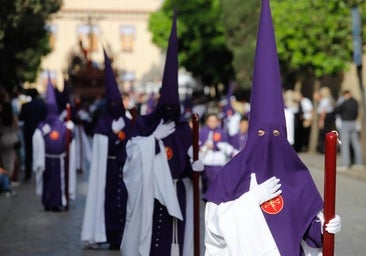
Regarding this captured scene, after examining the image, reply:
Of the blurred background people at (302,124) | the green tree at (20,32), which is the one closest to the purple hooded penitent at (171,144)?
the green tree at (20,32)

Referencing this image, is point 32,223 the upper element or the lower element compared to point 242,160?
lower

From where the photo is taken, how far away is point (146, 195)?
33.1 feet

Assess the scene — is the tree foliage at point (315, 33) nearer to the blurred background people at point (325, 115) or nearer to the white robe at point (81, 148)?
the blurred background people at point (325, 115)

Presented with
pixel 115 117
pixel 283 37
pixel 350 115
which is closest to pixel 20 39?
pixel 283 37

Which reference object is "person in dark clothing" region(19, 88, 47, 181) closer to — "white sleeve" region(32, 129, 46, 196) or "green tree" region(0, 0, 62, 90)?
"green tree" region(0, 0, 62, 90)

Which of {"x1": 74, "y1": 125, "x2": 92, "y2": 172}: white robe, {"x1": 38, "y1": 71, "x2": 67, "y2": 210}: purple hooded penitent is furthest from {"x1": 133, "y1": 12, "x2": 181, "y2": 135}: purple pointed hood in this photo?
{"x1": 74, "y1": 125, "x2": 92, "y2": 172}: white robe

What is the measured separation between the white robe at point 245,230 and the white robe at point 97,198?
19.2ft

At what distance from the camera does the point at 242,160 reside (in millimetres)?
6574

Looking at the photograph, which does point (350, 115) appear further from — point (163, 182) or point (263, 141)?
point (263, 141)

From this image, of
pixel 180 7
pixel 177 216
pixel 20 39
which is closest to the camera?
pixel 177 216

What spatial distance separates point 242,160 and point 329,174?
0.77m

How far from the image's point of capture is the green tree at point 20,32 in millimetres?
25422

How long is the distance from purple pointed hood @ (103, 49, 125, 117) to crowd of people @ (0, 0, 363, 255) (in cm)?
1

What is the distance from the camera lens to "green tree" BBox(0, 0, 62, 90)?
25.4m
